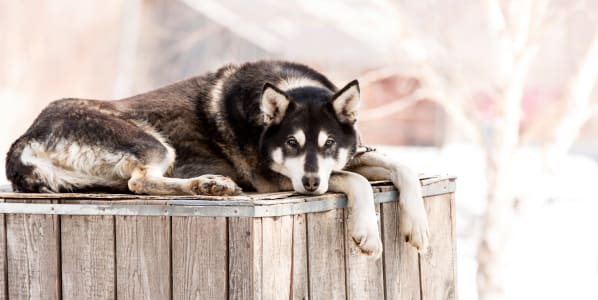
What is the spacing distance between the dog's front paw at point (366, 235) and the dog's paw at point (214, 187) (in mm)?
507

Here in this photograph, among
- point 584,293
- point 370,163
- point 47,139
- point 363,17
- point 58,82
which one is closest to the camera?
point 47,139

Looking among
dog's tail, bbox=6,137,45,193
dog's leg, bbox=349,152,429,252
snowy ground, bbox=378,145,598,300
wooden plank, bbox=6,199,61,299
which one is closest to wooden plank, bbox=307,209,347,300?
dog's leg, bbox=349,152,429,252

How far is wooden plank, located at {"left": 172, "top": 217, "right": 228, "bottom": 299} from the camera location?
3.03m

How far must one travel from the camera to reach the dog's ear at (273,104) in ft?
11.8

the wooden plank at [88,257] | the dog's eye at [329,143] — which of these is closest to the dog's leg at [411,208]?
the dog's eye at [329,143]

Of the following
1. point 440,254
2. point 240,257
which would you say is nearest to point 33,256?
point 240,257

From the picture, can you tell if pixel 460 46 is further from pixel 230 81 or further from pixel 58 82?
pixel 230 81

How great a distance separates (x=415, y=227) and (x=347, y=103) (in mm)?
656

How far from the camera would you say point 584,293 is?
28.1 feet

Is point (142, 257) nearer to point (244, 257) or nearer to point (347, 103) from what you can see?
point (244, 257)

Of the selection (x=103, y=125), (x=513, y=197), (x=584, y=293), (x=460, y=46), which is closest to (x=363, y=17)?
(x=460, y=46)

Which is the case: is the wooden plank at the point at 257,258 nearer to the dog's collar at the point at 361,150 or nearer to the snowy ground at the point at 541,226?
the dog's collar at the point at 361,150

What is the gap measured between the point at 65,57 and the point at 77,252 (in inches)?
335

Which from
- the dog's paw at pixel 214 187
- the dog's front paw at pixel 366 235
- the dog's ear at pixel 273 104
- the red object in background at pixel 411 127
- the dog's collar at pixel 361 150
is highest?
the red object in background at pixel 411 127
